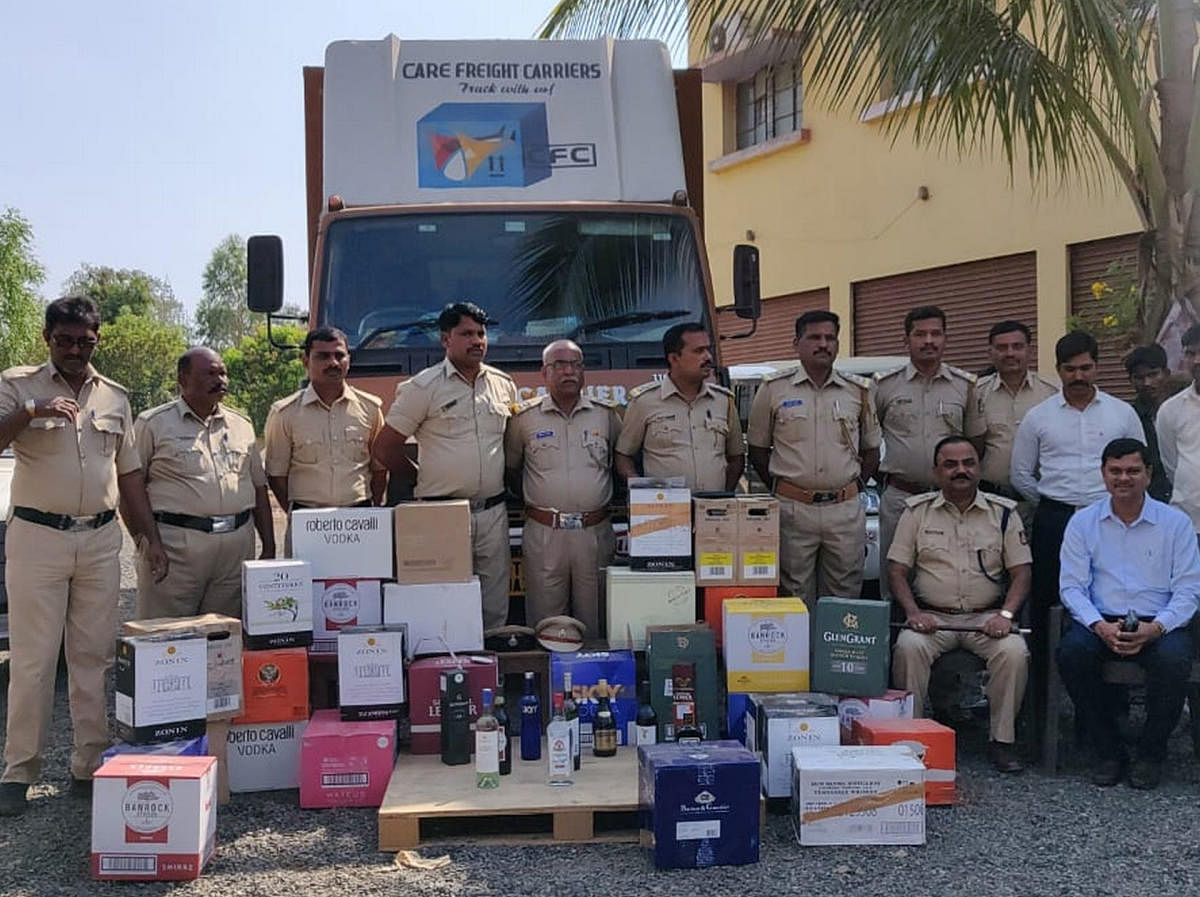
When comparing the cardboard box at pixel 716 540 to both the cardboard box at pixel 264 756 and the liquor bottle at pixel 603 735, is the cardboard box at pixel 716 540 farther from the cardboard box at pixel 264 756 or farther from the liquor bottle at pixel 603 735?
the cardboard box at pixel 264 756

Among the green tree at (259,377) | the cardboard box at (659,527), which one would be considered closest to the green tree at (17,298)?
the green tree at (259,377)

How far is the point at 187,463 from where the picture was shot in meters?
5.48

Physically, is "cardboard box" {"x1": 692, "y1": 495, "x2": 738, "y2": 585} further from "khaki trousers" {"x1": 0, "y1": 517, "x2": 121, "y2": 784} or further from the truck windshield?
"khaki trousers" {"x1": 0, "y1": 517, "x2": 121, "y2": 784}

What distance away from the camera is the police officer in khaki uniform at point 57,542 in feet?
16.0

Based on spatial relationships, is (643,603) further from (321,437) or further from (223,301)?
(223,301)

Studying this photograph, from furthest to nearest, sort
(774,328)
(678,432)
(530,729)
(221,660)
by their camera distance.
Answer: (774,328) < (678,432) < (530,729) < (221,660)

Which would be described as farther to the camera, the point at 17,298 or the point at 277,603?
the point at 17,298

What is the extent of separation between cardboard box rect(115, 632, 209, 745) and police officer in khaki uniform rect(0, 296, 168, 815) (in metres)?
0.29

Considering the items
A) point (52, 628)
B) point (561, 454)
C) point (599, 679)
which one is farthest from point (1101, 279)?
point (52, 628)

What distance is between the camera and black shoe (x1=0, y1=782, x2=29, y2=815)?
15.8 ft

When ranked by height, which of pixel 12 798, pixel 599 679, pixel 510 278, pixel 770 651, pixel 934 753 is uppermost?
pixel 510 278

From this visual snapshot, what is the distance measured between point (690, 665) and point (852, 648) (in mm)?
690

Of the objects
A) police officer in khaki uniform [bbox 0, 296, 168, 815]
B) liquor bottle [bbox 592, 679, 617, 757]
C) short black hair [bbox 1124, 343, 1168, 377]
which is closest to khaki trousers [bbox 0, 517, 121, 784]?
police officer in khaki uniform [bbox 0, 296, 168, 815]

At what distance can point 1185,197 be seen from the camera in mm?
6418
